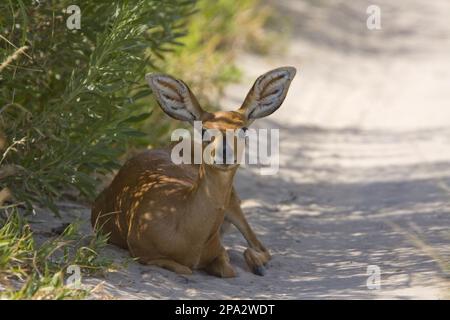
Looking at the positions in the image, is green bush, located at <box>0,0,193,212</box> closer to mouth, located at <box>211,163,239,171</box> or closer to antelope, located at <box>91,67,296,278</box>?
antelope, located at <box>91,67,296,278</box>

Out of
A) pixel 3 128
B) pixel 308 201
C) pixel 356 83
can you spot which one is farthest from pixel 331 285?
pixel 356 83

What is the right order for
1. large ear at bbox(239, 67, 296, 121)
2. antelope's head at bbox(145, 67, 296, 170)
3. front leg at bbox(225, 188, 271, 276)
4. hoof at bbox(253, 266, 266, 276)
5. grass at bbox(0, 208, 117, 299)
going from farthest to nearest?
front leg at bbox(225, 188, 271, 276) → hoof at bbox(253, 266, 266, 276) → large ear at bbox(239, 67, 296, 121) → antelope's head at bbox(145, 67, 296, 170) → grass at bbox(0, 208, 117, 299)

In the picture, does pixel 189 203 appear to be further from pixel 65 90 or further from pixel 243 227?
pixel 65 90

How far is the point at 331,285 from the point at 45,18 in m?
2.85

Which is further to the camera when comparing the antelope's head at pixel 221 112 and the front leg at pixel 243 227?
the front leg at pixel 243 227

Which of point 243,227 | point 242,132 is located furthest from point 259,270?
point 242,132

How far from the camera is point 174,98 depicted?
6891mm

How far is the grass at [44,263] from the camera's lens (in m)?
5.65

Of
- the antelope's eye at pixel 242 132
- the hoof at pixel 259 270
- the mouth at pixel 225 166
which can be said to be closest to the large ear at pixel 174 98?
the antelope's eye at pixel 242 132

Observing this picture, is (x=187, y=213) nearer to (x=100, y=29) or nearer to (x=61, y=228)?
(x=61, y=228)

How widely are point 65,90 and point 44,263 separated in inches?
58.5

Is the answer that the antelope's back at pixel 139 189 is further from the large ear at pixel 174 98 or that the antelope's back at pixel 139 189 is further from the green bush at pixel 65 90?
the large ear at pixel 174 98

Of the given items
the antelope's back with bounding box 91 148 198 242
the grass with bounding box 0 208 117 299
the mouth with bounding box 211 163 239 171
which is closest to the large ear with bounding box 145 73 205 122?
the mouth with bounding box 211 163 239 171

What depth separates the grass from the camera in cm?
565
